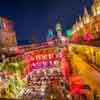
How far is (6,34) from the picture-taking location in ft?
17.0

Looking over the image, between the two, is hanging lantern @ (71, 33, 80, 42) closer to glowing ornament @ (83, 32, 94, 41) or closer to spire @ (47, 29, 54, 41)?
glowing ornament @ (83, 32, 94, 41)

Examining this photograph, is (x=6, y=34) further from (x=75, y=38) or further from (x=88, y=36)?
(x=88, y=36)

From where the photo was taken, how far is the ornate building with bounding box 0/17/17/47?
4898 millimetres

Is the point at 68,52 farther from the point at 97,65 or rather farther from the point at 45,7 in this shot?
the point at 45,7

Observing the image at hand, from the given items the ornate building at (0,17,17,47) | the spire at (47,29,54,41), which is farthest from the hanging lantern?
the ornate building at (0,17,17,47)

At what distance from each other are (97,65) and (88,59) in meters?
0.15

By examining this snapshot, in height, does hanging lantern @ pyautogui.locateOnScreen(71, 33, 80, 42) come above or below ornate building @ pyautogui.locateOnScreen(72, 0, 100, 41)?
below

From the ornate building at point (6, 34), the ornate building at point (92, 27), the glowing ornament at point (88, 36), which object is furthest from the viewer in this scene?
the ornate building at point (6, 34)

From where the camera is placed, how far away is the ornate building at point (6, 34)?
4898 millimetres

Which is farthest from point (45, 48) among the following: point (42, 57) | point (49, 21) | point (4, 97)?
point (4, 97)

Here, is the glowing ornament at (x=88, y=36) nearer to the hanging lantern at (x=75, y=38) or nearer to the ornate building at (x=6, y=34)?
the hanging lantern at (x=75, y=38)

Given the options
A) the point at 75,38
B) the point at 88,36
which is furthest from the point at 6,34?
the point at 88,36

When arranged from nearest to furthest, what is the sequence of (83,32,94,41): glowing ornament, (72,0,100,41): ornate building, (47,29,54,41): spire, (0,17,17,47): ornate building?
(83,32,94,41): glowing ornament, (72,0,100,41): ornate building, (47,29,54,41): spire, (0,17,17,47): ornate building

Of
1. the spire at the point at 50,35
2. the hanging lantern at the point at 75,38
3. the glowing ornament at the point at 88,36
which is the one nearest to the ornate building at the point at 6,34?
the spire at the point at 50,35
